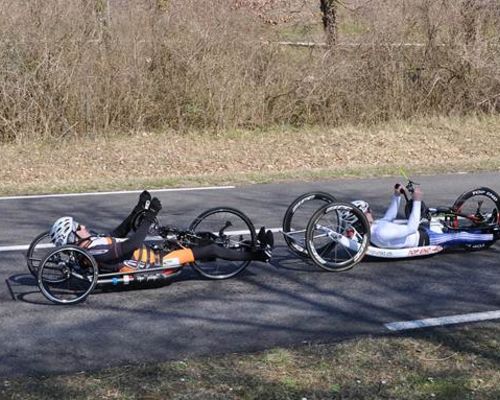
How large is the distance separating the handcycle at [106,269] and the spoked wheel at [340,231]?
0.60 metres

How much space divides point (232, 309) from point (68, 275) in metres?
1.41

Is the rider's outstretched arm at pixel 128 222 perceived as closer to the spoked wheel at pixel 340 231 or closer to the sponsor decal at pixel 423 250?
the spoked wheel at pixel 340 231

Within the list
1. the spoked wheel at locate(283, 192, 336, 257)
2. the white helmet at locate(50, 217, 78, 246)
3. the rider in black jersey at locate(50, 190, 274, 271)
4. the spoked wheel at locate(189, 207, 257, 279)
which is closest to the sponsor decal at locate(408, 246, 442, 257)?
the spoked wheel at locate(283, 192, 336, 257)

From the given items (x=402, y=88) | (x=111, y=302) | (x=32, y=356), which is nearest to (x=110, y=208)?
(x=111, y=302)

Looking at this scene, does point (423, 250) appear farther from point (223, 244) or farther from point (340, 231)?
point (223, 244)

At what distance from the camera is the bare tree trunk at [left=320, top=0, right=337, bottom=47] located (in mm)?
19922

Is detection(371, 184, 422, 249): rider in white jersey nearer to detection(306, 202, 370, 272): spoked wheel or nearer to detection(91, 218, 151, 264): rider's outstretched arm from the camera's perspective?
detection(306, 202, 370, 272): spoked wheel

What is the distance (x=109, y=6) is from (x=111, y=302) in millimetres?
12142

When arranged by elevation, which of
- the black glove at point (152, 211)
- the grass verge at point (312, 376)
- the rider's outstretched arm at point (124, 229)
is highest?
the black glove at point (152, 211)

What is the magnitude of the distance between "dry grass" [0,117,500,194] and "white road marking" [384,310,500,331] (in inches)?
275

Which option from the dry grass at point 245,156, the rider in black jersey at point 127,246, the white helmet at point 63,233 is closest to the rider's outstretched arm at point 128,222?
the rider in black jersey at point 127,246

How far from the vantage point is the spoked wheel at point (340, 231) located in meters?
8.09

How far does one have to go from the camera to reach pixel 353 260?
8250 millimetres

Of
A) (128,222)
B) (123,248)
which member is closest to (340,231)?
(128,222)
